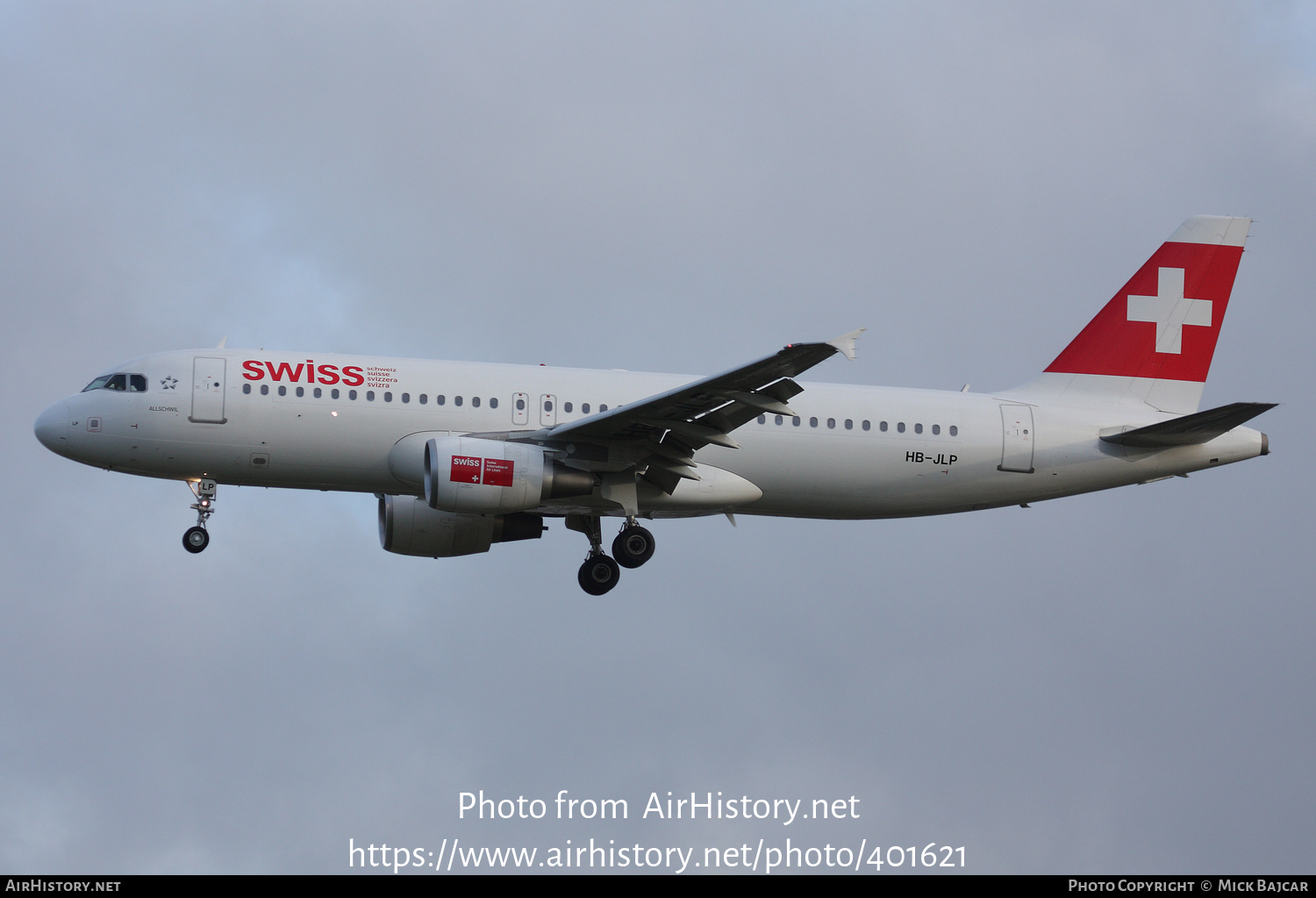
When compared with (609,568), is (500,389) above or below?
above

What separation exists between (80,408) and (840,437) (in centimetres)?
1605

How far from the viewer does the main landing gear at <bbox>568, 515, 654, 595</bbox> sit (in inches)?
1262

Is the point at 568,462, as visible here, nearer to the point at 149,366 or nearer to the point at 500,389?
the point at 500,389

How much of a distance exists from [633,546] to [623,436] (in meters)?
2.96

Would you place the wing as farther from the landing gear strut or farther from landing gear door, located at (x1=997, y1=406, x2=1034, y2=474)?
landing gear door, located at (x1=997, y1=406, x2=1034, y2=474)

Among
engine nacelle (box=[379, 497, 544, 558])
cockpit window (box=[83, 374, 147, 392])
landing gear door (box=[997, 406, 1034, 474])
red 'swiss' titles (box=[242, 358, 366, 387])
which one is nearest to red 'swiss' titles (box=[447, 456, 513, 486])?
red 'swiss' titles (box=[242, 358, 366, 387])

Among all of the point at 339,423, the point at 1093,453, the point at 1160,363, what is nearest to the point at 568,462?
the point at 339,423

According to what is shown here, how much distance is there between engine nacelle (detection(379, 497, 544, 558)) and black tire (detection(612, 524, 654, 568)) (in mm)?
2788

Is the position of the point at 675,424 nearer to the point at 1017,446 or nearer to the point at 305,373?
the point at 305,373

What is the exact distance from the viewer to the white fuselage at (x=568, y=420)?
3027cm

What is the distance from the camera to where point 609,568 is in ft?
109

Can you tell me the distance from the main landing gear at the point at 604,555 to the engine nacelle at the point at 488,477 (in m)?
2.36

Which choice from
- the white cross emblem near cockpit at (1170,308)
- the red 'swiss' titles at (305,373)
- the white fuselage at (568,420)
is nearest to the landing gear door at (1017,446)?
the white fuselage at (568,420)

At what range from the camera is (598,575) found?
33094mm
